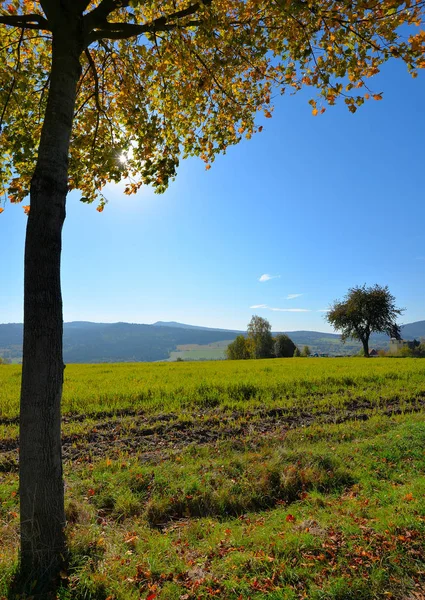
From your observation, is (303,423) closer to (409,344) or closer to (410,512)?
(410,512)

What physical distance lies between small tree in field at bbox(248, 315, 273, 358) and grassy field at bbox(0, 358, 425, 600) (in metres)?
67.6

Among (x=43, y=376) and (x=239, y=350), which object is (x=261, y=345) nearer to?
(x=239, y=350)

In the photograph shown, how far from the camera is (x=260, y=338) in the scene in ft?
264

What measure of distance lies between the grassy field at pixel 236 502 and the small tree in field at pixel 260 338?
67607mm

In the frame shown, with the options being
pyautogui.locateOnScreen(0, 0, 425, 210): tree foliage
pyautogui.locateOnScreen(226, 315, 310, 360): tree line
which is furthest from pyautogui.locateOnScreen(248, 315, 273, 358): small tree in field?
pyautogui.locateOnScreen(0, 0, 425, 210): tree foliage

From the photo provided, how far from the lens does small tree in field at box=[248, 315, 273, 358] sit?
78.9 m

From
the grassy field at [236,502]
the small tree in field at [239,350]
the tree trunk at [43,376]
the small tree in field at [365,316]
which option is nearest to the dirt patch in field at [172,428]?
the grassy field at [236,502]

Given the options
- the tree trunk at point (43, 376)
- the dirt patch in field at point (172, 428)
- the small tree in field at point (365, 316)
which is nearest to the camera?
the tree trunk at point (43, 376)

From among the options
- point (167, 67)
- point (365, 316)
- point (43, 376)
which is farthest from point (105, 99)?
point (365, 316)

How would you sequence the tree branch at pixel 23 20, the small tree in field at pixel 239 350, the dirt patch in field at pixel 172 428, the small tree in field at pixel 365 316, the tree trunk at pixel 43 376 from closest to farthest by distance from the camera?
the tree trunk at pixel 43 376 < the tree branch at pixel 23 20 < the dirt patch in field at pixel 172 428 < the small tree in field at pixel 365 316 < the small tree in field at pixel 239 350

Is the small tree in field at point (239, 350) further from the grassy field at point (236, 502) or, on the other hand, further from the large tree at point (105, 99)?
the large tree at point (105, 99)

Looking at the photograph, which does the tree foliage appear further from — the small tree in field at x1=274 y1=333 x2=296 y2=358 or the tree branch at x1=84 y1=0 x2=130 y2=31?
the small tree in field at x1=274 y1=333 x2=296 y2=358

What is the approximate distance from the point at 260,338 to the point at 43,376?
78626 millimetres

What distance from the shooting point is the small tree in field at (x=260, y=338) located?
78875 millimetres
